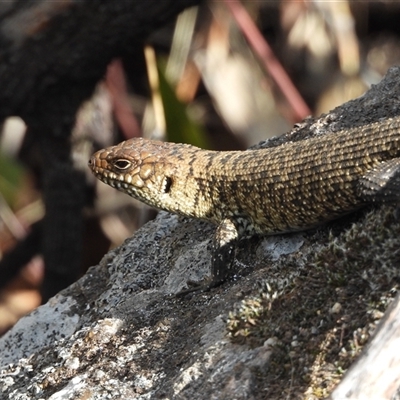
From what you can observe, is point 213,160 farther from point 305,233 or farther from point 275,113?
point 275,113

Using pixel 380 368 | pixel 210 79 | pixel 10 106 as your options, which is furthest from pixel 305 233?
pixel 210 79

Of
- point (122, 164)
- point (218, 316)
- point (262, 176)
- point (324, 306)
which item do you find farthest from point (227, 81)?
point (324, 306)

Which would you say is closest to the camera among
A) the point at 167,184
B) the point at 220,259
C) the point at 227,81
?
the point at 220,259

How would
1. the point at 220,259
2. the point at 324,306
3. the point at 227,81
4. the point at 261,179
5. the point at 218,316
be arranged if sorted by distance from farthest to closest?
the point at 227,81
the point at 261,179
the point at 220,259
the point at 218,316
the point at 324,306

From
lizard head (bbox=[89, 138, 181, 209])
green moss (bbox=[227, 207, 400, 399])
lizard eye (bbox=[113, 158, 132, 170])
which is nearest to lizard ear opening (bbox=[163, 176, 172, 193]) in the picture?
lizard head (bbox=[89, 138, 181, 209])

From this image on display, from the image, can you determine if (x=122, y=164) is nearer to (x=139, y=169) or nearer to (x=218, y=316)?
(x=139, y=169)

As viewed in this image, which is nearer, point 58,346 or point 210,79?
point 58,346
